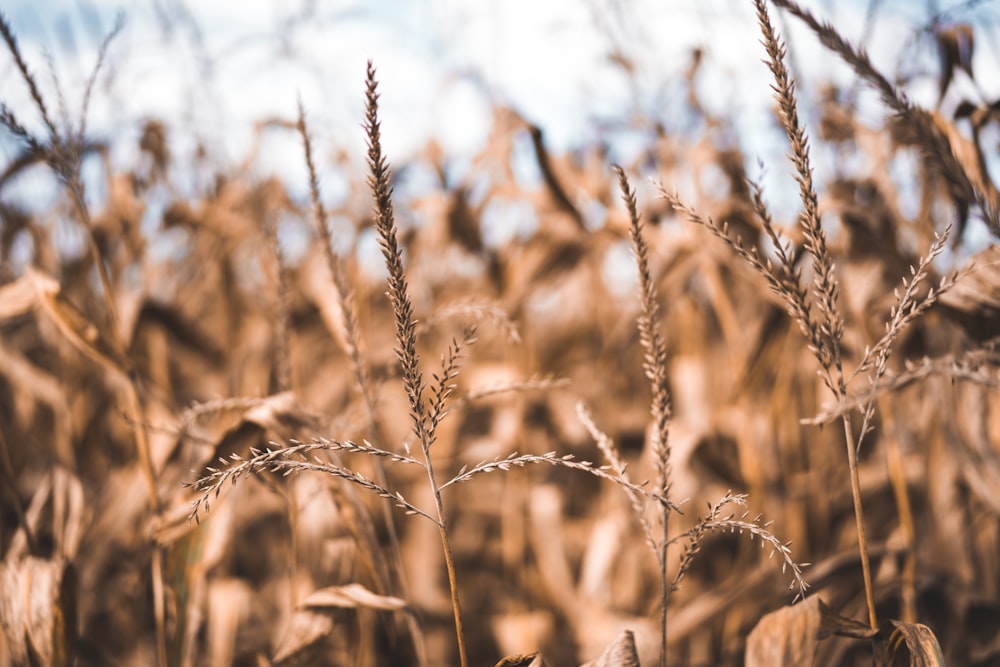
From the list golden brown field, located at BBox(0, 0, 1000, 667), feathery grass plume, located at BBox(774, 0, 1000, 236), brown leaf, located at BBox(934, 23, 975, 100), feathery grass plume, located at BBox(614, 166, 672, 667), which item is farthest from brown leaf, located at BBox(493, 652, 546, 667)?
brown leaf, located at BBox(934, 23, 975, 100)

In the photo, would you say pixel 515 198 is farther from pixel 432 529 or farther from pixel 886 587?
pixel 886 587

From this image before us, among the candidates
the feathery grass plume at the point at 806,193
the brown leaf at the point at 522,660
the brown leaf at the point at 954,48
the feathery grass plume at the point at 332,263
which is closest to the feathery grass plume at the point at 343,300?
the feathery grass plume at the point at 332,263

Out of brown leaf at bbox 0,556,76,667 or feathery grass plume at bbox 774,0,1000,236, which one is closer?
feathery grass plume at bbox 774,0,1000,236

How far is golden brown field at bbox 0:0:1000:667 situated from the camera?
699 mm

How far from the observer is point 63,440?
1888 mm

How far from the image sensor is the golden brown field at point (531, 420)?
2.29 ft

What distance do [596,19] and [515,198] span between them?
54 cm

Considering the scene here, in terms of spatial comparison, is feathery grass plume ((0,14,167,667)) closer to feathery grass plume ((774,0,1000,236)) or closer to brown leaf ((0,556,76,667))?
brown leaf ((0,556,76,667))

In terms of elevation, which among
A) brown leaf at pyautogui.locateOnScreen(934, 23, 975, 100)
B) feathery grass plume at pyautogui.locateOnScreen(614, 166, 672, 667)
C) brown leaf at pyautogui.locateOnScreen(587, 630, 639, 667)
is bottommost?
brown leaf at pyautogui.locateOnScreen(587, 630, 639, 667)

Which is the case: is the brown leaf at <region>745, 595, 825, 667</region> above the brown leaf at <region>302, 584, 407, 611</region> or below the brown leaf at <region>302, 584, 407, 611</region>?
below

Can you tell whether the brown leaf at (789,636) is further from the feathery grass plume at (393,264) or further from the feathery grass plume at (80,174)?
the feathery grass plume at (80,174)

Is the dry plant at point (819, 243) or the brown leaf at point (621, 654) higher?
the dry plant at point (819, 243)

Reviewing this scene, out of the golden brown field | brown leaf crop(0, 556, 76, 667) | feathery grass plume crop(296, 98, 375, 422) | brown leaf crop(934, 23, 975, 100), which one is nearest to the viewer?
the golden brown field

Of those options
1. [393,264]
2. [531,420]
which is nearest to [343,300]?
[393,264]
